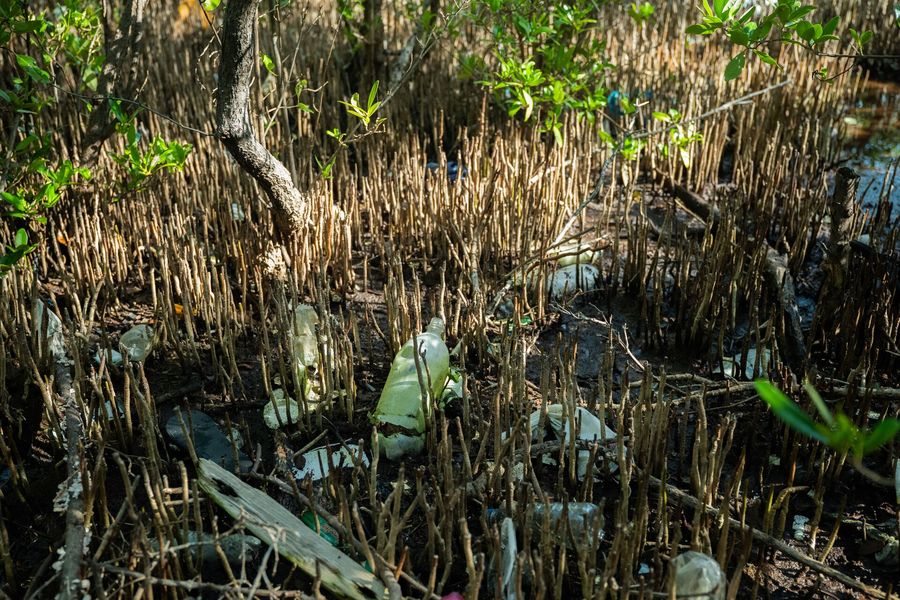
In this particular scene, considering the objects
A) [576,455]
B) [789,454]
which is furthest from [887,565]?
[576,455]

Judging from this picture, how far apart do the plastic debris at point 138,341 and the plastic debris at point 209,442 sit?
448 millimetres

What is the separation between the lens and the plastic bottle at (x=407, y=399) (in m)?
2.24

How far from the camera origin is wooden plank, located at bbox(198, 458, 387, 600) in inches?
66.9

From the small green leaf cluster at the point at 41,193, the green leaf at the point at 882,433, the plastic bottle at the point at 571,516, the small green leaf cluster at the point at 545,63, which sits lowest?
the plastic bottle at the point at 571,516

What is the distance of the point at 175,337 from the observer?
2.59 m

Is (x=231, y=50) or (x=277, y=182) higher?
(x=231, y=50)

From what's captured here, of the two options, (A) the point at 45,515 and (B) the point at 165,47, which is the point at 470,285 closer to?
(A) the point at 45,515

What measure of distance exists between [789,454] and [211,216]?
2610 millimetres

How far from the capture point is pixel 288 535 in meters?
1.83

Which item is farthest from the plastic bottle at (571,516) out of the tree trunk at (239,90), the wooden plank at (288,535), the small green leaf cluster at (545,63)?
the small green leaf cluster at (545,63)

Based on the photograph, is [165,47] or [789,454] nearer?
[789,454]

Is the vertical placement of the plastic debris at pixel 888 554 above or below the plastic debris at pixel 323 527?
above

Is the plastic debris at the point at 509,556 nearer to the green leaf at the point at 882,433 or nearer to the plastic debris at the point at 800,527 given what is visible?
the plastic debris at the point at 800,527

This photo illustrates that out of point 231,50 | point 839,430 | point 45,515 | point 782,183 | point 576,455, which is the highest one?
point 231,50
